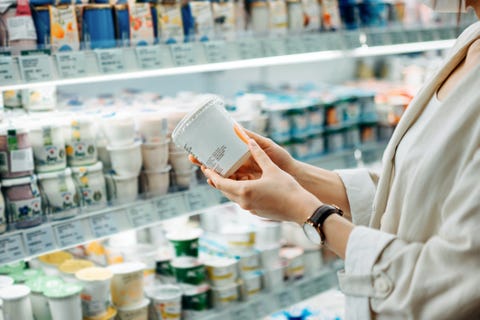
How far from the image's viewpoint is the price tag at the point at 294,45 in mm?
1810

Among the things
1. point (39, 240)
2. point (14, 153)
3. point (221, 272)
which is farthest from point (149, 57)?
point (221, 272)

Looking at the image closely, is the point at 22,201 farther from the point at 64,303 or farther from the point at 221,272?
the point at 221,272

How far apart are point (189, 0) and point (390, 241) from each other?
3.34 feet

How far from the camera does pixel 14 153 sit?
141 centimetres

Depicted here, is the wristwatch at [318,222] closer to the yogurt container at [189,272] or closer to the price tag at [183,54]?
the price tag at [183,54]

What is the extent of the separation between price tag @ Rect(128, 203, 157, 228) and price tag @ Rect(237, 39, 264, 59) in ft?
1.63

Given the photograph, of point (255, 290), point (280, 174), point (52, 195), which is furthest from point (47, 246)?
point (255, 290)

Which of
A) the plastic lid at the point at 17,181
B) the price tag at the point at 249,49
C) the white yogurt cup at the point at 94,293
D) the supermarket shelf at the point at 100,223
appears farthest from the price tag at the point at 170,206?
the price tag at the point at 249,49

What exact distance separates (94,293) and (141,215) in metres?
0.23

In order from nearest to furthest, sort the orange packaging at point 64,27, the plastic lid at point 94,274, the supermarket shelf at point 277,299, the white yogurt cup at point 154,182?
the orange packaging at point 64,27 < the plastic lid at point 94,274 < the white yogurt cup at point 154,182 < the supermarket shelf at point 277,299

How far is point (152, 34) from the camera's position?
160 cm

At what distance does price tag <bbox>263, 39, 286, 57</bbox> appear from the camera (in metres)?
1.75

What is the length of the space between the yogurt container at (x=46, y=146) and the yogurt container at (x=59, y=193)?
0.02m

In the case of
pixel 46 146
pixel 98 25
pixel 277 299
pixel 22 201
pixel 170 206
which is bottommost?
pixel 277 299
